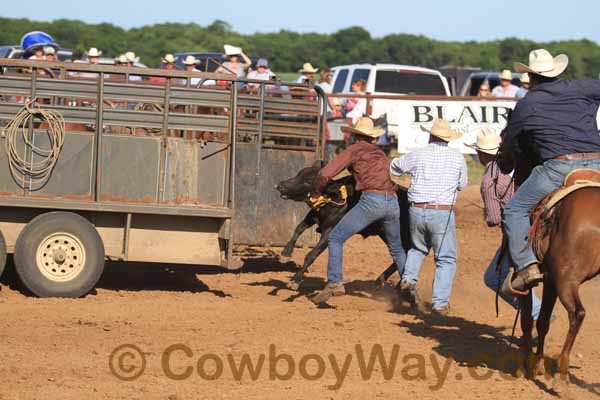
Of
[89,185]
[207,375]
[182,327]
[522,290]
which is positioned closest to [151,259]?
[89,185]

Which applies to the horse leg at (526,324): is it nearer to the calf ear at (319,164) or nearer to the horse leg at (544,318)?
the horse leg at (544,318)

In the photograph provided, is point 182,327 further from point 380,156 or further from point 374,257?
point 374,257

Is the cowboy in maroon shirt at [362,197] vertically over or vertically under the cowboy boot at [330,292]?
over

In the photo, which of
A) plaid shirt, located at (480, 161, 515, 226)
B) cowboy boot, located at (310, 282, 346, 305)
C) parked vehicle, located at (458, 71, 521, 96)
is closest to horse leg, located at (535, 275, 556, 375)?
plaid shirt, located at (480, 161, 515, 226)

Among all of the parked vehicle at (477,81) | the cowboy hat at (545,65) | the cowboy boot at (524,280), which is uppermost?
the parked vehicle at (477,81)

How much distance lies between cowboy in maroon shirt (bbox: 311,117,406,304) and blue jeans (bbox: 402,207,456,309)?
471 millimetres

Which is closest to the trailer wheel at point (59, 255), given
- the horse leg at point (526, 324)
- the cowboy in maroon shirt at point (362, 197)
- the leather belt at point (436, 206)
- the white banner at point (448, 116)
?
the cowboy in maroon shirt at point (362, 197)

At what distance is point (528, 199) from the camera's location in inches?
312

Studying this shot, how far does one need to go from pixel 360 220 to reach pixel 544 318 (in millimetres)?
2912

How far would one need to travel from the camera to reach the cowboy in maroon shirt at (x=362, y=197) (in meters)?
10.6

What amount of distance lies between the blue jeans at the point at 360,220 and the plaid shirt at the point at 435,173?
0.46 meters

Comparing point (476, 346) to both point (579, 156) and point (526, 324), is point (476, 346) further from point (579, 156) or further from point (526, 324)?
point (579, 156)

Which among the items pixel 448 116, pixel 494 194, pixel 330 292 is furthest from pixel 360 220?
pixel 448 116

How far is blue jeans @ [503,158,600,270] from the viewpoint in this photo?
25.3 ft
